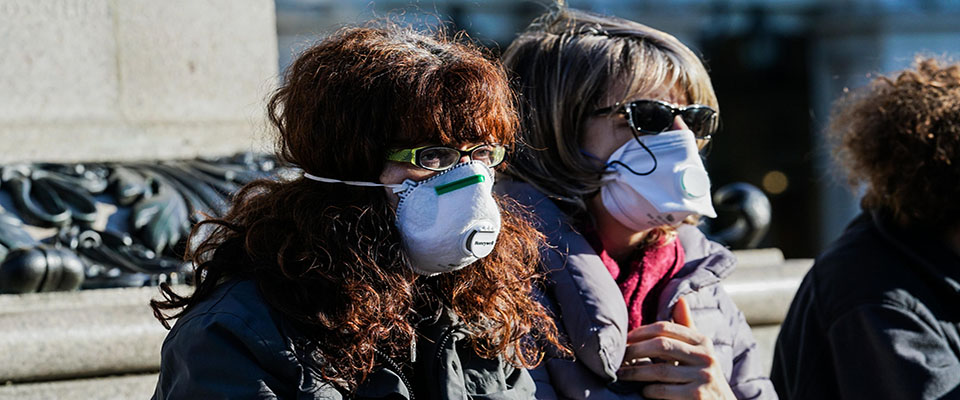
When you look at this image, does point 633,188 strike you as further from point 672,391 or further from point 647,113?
point 672,391

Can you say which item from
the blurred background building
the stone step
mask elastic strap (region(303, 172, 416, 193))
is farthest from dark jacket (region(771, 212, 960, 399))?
the blurred background building

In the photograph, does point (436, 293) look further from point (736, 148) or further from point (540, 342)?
point (736, 148)

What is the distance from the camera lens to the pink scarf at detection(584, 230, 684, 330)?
8.55 feet

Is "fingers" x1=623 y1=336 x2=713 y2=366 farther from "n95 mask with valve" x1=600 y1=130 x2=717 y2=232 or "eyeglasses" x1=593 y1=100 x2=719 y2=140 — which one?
"eyeglasses" x1=593 y1=100 x2=719 y2=140

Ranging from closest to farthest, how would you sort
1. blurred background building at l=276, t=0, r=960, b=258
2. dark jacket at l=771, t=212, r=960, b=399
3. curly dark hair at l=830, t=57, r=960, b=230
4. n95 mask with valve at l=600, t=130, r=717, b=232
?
n95 mask with valve at l=600, t=130, r=717, b=232 < dark jacket at l=771, t=212, r=960, b=399 < curly dark hair at l=830, t=57, r=960, b=230 < blurred background building at l=276, t=0, r=960, b=258

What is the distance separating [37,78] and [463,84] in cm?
219

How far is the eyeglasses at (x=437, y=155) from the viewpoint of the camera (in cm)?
193

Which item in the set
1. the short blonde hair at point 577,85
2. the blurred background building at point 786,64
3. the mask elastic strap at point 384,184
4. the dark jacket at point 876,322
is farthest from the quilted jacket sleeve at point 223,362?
the blurred background building at point 786,64

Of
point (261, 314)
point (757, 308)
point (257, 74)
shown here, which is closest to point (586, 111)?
point (261, 314)

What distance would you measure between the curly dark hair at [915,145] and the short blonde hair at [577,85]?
0.82 meters

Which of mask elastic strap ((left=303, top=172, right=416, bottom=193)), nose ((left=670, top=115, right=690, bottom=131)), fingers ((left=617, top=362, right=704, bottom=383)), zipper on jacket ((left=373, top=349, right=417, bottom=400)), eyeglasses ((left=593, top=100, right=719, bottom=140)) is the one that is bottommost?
fingers ((left=617, top=362, right=704, bottom=383))

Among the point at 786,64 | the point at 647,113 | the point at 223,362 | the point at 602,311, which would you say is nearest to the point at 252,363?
the point at 223,362

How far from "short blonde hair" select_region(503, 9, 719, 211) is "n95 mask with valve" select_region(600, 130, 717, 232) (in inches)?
2.6

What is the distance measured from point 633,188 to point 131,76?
2.05m
